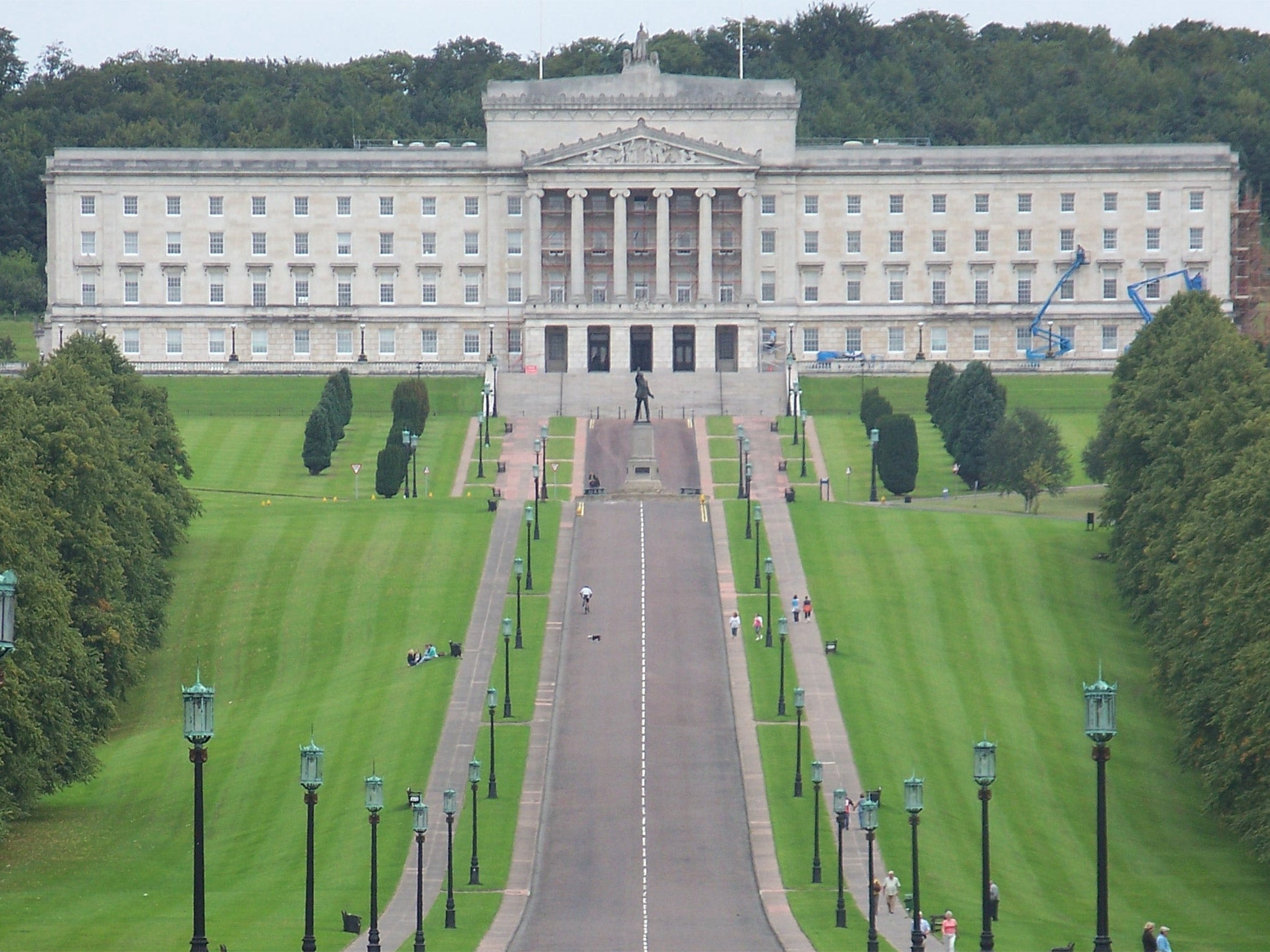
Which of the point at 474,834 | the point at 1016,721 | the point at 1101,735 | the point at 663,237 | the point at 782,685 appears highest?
the point at 663,237

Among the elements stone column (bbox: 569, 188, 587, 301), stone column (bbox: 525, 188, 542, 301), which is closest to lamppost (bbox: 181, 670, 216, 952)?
stone column (bbox: 569, 188, 587, 301)

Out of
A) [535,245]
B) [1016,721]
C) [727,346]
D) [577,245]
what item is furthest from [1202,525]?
[535,245]

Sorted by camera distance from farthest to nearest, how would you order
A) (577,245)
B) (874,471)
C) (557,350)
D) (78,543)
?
(577,245) → (557,350) → (874,471) → (78,543)

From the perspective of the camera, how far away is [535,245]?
623 feet

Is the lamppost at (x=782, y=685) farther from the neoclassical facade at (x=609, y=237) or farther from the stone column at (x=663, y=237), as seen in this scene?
the neoclassical facade at (x=609, y=237)

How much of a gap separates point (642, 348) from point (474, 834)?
105346mm

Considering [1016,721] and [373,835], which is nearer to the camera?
[373,835]

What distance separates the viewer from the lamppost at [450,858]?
76.2 meters

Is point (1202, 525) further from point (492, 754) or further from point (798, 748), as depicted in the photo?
point (492, 754)

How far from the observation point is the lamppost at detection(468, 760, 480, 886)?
81.0m

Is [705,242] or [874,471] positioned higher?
[705,242]

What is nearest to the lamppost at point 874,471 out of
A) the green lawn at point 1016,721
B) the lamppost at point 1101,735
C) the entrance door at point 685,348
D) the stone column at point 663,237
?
the green lawn at point 1016,721

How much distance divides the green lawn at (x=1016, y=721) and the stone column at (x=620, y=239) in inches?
2425

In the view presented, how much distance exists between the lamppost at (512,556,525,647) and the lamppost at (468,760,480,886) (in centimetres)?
1940
